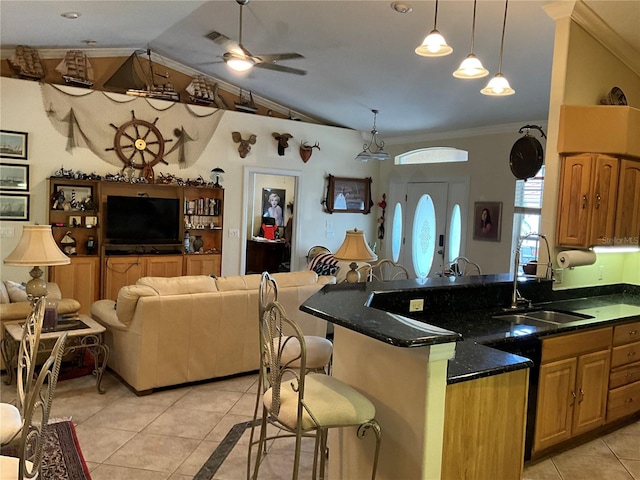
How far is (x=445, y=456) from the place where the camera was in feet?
6.39

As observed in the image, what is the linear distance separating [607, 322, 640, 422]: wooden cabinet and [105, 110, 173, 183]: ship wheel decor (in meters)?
5.75

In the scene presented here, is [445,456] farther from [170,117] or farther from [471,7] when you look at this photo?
[170,117]

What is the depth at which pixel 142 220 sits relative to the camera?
671 cm

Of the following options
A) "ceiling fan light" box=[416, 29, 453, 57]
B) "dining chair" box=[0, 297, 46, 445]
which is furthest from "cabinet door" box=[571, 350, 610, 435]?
"dining chair" box=[0, 297, 46, 445]

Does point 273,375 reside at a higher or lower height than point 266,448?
higher

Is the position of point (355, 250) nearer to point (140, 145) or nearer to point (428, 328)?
point (428, 328)

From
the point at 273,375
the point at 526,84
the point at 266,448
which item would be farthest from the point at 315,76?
the point at 273,375

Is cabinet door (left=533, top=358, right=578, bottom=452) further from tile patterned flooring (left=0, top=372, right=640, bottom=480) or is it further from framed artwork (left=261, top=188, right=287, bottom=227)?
framed artwork (left=261, top=188, right=287, bottom=227)

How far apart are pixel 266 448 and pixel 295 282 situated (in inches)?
65.8

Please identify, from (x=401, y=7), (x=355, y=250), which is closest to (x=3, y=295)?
(x=355, y=250)

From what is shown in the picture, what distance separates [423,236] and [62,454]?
623 centimetres

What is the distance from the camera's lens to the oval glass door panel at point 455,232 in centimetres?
747

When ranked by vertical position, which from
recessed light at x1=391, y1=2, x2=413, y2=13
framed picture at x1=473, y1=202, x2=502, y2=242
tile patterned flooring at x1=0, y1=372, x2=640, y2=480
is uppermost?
recessed light at x1=391, y1=2, x2=413, y2=13

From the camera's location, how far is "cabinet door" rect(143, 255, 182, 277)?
6.70m
